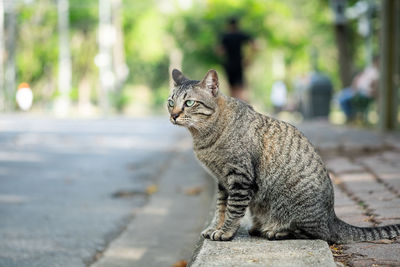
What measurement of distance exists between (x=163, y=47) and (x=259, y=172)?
4807 cm

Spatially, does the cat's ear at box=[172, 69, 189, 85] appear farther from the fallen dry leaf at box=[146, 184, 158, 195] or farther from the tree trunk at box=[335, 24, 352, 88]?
the tree trunk at box=[335, 24, 352, 88]

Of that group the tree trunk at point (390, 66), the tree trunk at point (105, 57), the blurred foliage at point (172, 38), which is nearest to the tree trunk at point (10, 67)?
the blurred foliage at point (172, 38)

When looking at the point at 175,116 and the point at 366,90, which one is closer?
the point at 175,116

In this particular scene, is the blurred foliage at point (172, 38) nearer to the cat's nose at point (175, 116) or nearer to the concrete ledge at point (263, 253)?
the cat's nose at point (175, 116)

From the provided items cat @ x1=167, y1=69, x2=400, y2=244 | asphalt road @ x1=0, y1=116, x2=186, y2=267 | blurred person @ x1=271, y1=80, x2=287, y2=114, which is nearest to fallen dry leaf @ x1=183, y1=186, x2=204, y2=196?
asphalt road @ x1=0, y1=116, x2=186, y2=267

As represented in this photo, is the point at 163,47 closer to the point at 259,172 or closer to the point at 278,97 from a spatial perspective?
the point at 278,97

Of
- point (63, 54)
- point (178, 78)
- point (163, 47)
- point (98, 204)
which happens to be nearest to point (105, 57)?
point (63, 54)

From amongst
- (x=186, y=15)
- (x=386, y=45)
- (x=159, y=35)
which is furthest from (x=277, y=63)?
(x=386, y=45)

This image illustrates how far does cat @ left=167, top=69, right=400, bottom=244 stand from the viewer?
3584mm

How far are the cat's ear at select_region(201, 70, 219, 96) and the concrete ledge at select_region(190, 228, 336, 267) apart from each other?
107 cm

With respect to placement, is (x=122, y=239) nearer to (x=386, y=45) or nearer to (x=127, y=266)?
(x=127, y=266)

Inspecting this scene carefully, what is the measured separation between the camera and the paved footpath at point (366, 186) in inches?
127

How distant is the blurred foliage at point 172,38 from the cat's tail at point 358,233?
21723mm

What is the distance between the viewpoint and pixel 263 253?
10.4 ft
